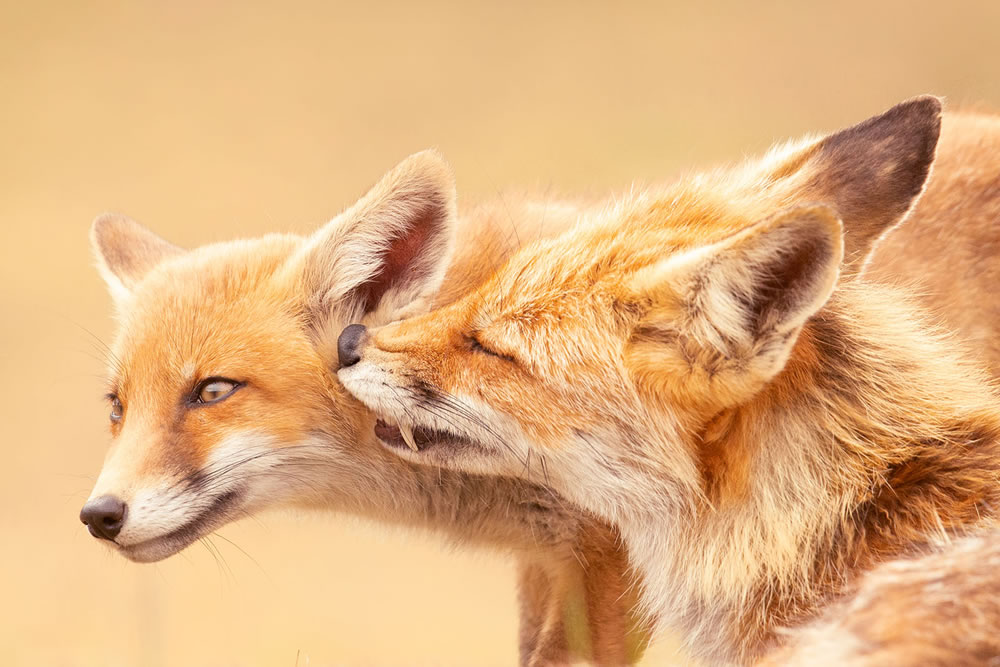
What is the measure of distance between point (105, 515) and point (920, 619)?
2343 mm

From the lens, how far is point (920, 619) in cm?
229

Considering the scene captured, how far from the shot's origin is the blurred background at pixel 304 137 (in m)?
7.44

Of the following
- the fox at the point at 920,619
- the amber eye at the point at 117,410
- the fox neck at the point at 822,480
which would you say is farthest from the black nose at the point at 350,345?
the fox at the point at 920,619

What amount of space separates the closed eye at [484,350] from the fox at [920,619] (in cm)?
108

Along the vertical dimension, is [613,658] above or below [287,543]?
above

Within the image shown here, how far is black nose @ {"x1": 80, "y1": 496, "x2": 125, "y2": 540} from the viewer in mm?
3418

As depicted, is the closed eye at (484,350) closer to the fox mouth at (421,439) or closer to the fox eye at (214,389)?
the fox mouth at (421,439)

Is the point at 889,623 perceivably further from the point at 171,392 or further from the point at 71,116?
the point at 71,116

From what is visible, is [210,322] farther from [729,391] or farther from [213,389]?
[729,391]

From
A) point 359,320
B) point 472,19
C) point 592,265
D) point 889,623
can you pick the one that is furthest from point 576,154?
point 889,623

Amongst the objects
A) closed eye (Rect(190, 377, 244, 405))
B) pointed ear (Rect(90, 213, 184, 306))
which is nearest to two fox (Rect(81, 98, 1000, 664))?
closed eye (Rect(190, 377, 244, 405))

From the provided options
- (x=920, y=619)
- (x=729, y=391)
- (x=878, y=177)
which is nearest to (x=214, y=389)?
(x=729, y=391)

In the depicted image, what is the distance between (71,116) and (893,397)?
12141 mm

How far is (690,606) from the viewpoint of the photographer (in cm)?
317
